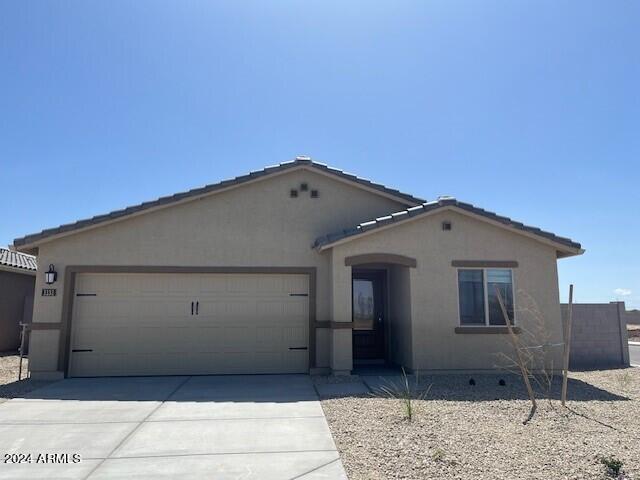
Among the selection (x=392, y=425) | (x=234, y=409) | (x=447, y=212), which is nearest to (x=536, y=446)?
(x=392, y=425)

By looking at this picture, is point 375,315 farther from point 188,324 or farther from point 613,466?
point 613,466

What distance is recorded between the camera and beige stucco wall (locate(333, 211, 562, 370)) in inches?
430

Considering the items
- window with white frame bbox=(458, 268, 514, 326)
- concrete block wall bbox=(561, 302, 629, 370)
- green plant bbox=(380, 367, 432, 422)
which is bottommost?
green plant bbox=(380, 367, 432, 422)

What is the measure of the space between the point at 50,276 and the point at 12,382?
94.0 inches

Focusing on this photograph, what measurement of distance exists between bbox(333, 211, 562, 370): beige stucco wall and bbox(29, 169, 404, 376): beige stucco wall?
4.27 feet

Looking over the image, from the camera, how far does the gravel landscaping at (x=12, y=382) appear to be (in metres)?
9.40

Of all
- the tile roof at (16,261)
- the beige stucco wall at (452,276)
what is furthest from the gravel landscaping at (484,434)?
the tile roof at (16,261)

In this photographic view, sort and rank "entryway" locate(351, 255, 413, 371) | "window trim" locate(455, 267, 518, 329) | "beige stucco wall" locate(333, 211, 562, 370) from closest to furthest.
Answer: "beige stucco wall" locate(333, 211, 562, 370) < "window trim" locate(455, 267, 518, 329) < "entryway" locate(351, 255, 413, 371)

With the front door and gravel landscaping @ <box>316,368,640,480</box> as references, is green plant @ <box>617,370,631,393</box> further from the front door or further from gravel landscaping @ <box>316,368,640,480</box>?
the front door

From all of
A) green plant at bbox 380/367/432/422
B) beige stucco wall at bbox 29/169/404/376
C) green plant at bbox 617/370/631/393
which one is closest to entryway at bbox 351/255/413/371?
beige stucco wall at bbox 29/169/404/376

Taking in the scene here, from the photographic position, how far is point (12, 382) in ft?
34.8

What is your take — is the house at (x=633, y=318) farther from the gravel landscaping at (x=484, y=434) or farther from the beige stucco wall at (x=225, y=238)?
the beige stucco wall at (x=225, y=238)

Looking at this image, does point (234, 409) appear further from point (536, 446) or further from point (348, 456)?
point (536, 446)

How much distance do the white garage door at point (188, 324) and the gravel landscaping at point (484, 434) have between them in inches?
124
